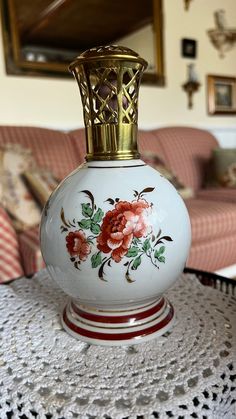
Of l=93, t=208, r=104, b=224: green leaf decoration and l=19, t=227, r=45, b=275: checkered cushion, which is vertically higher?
l=93, t=208, r=104, b=224: green leaf decoration

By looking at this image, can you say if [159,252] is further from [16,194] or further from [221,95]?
[221,95]

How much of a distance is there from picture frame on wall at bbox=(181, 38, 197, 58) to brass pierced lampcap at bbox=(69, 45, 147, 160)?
2.35 m

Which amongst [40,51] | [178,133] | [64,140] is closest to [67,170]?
[64,140]

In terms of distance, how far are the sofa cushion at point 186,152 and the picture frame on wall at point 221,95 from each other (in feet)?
1.53

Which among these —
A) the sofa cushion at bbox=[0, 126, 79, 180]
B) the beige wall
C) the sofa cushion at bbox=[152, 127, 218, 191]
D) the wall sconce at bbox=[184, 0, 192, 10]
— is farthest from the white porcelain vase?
the wall sconce at bbox=[184, 0, 192, 10]

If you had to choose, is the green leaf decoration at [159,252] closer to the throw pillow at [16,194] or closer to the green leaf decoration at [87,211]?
the green leaf decoration at [87,211]

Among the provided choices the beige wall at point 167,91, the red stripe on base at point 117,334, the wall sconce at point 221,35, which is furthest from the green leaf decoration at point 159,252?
the wall sconce at point 221,35

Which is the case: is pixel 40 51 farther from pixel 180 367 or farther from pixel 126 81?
pixel 180 367

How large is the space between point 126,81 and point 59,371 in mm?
374

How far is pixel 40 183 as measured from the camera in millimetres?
1462

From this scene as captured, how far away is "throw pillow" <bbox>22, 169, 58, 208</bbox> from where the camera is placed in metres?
1.42

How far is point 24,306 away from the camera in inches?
24.8

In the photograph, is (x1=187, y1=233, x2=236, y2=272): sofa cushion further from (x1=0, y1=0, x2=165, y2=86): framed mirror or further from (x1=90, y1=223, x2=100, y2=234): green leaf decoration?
(x1=0, y1=0, x2=165, y2=86): framed mirror

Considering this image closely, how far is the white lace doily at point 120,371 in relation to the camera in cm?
39
